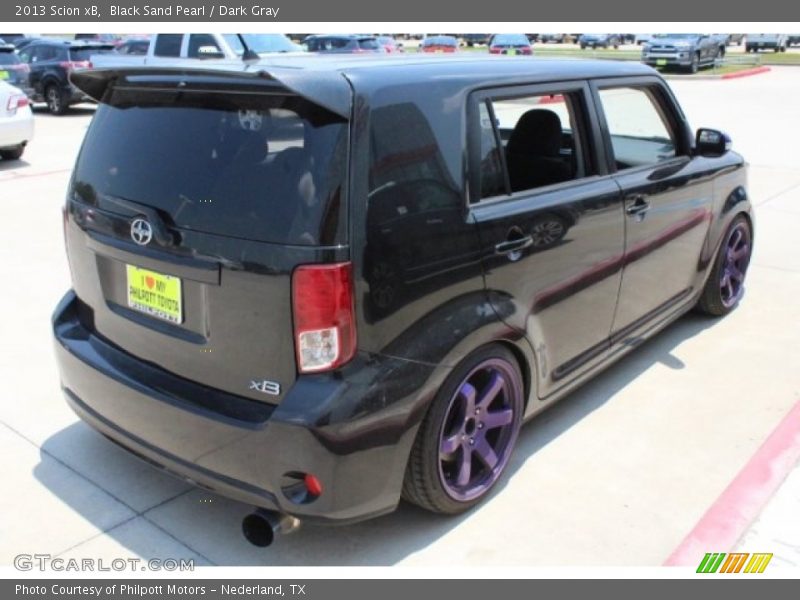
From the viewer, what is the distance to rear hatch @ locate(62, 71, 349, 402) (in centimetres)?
246

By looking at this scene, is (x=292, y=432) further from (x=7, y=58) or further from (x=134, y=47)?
(x=134, y=47)

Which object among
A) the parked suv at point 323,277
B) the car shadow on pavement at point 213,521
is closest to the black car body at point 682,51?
the parked suv at point 323,277

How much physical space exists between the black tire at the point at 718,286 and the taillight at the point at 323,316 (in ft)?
10.8

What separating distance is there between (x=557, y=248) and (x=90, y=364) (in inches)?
77.9

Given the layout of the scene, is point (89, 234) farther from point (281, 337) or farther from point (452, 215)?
point (452, 215)

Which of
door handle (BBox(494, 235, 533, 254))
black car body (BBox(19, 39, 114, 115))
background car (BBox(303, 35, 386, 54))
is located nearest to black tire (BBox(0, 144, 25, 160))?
black car body (BBox(19, 39, 114, 115))

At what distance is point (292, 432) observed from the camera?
98.1 inches

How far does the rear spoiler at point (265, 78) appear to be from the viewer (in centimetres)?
242

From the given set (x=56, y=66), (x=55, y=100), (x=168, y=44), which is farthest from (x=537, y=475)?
(x=56, y=66)

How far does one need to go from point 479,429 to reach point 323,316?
3.30 ft

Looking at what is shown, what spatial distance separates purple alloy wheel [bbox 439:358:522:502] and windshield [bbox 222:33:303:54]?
10.3 meters

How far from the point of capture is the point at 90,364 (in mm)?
3062

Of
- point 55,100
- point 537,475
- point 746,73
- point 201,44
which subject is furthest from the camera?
point 746,73

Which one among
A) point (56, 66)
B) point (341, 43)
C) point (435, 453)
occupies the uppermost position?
point (341, 43)
